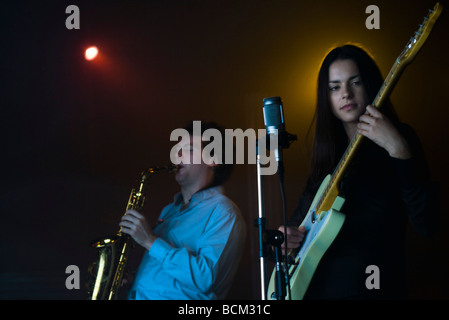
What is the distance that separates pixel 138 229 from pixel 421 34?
4.76 ft

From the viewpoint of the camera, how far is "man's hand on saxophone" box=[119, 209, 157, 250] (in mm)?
1845

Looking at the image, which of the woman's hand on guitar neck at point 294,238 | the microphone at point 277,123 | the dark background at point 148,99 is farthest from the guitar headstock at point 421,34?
the dark background at point 148,99

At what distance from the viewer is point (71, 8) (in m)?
2.55

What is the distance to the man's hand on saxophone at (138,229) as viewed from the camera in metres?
1.84

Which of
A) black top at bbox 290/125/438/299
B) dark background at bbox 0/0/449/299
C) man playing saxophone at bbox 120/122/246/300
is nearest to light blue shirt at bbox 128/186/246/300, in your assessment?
man playing saxophone at bbox 120/122/246/300

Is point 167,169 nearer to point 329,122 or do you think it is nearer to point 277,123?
point 329,122

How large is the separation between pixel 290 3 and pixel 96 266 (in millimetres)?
2119

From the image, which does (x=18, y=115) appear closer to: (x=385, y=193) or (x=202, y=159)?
(x=202, y=159)

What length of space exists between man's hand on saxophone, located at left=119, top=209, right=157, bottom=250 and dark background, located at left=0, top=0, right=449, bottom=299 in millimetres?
1216

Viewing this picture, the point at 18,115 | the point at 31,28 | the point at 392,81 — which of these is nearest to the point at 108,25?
the point at 31,28

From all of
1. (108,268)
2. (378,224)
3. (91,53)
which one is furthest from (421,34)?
(91,53)

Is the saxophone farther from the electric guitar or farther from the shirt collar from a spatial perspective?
the electric guitar

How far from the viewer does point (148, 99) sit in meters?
3.17

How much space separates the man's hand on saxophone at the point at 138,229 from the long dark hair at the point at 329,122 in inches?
32.8
